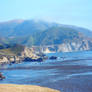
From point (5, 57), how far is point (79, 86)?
420 feet

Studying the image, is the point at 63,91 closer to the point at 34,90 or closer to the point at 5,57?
the point at 34,90

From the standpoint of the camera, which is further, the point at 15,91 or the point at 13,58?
the point at 13,58

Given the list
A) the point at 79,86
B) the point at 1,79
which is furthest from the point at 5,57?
the point at 79,86

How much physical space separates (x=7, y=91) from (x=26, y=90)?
370cm

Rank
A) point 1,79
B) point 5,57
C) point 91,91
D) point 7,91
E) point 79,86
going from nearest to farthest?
point 7,91, point 91,91, point 79,86, point 1,79, point 5,57

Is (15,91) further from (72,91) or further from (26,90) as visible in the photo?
(72,91)

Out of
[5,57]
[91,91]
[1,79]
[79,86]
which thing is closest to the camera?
[91,91]

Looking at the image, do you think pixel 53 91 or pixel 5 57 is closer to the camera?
pixel 53 91

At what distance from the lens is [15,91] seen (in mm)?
41688

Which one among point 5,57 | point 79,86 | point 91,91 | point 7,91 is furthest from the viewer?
point 5,57

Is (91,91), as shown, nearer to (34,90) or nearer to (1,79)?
(34,90)

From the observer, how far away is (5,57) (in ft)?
566

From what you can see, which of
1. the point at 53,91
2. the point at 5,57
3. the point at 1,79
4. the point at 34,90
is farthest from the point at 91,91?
the point at 5,57

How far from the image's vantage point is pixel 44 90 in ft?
146
